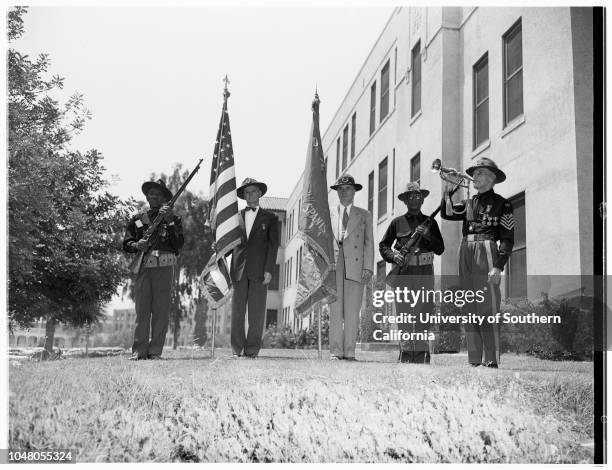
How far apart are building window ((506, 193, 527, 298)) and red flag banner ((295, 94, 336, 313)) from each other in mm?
3208

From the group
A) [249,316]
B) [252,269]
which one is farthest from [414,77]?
[249,316]

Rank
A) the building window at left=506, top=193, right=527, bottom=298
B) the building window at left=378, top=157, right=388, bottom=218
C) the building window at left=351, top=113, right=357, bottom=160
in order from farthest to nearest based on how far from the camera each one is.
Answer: the building window at left=351, top=113, right=357, bottom=160 < the building window at left=378, top=157, right=388, bottom=218 < the building window at left=506, top=193, right=527, bottom=298

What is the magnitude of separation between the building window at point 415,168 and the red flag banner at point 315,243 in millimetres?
4768

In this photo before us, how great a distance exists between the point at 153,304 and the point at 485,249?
3.14m

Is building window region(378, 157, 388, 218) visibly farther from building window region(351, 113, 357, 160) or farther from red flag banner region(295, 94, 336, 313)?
red flag banner region(295, 94, 336, 313)

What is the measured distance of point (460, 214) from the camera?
5805 millimetres

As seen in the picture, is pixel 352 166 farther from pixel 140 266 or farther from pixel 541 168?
pixel 140 266

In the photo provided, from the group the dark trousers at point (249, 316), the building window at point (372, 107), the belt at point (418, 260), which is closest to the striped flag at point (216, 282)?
the dark trousers at point (249, 316)

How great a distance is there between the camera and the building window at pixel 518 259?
8.28 m

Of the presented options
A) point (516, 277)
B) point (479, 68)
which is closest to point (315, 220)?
point (516, 277)

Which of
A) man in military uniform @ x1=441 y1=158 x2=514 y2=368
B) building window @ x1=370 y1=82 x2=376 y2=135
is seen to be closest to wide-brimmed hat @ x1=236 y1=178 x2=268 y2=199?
man in military uniform @ x1=441 y1=158 x2=514 y2=368

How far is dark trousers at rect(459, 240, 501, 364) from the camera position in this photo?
5.34 meters

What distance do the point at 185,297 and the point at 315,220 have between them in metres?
2.37

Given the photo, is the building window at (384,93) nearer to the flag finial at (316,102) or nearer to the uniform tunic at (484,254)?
the flag finial at (316,102)
